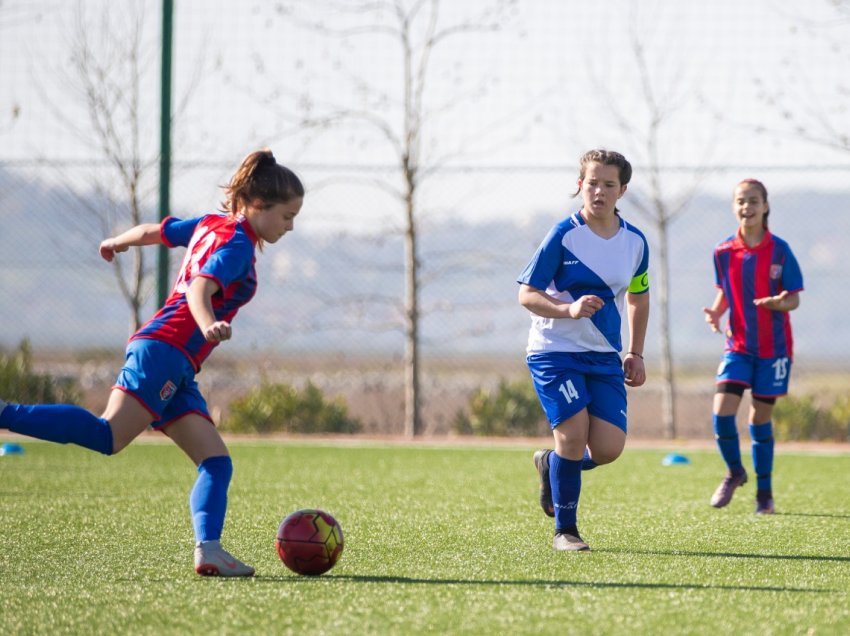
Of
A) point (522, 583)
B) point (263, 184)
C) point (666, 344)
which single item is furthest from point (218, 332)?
point (666, 344)

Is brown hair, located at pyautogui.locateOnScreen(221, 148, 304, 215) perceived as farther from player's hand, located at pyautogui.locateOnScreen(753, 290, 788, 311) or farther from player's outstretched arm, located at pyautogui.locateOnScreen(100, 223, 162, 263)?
player's hand, located at pyautogui.locateOnScreen(753, 290, 788, 311)

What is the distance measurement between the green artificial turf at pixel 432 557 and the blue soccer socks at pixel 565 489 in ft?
0.60

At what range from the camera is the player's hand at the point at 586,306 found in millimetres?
4715

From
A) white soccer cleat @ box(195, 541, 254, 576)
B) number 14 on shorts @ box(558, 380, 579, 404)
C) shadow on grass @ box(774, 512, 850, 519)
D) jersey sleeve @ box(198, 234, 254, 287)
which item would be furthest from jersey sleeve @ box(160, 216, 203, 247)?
shadow on grass @ box(774, 512, 850, 519)

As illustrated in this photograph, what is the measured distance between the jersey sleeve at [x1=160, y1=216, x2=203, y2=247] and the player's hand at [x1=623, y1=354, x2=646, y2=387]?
6.32 ft

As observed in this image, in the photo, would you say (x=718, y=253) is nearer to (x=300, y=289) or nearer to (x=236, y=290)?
(x=236, y=290)

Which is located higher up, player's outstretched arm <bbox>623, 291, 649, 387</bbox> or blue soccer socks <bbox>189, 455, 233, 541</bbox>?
player's outstretched arm <bbox>623, 291, 649, 387</bbox>

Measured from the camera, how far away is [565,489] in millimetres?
5230

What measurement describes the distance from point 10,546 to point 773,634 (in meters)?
3.20

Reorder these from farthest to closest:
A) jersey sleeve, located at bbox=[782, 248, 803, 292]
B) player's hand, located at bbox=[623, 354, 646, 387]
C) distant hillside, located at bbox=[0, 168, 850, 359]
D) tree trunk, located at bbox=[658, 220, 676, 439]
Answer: distant hillside, located at bbox=[0, 168, 850, 359], tree trunk, located at bbox=[658, 220, 676, 439], jersey sleeve, located at bbox=[782, 248, 803, 292], player's hand, located at bbox=[623, 354, 646, 387]

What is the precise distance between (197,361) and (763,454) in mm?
3593

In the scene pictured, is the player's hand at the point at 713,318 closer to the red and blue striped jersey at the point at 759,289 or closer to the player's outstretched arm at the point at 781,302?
the red and blue striped jersey at the point at 759,289

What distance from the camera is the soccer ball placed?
4.41m

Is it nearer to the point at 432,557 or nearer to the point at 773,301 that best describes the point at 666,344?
the point at 773,301
